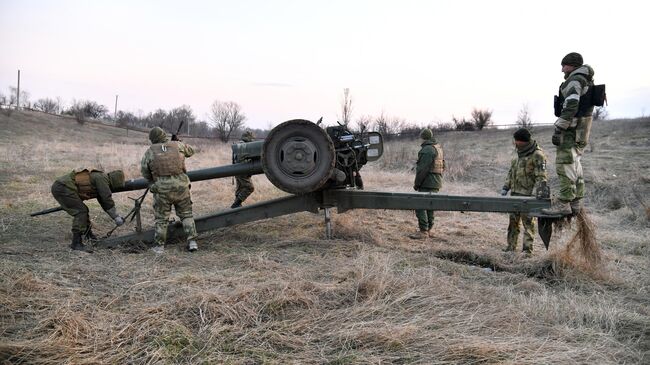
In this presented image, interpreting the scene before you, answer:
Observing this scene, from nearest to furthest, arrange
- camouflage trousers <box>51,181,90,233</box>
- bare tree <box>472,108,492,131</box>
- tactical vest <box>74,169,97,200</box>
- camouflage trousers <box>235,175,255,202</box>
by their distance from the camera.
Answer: camouflage trousers <box>51,181,90,233</box> → tactical vest <box>74,169,97,200</box> → camouflage trousers <box>235,175,255,202</box> → bare tree <box>472,108,492,131</box>

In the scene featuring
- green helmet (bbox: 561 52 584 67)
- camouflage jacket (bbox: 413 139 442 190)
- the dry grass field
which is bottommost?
the dry grass field

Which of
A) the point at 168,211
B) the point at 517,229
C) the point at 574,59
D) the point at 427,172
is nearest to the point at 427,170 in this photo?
the point at 427,172

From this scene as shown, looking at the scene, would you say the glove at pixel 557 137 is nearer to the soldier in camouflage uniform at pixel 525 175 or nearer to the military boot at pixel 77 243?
the soldier in camouflage uniform at pixel 525 175

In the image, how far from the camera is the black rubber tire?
19.1 feet

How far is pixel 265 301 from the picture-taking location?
3.91 m

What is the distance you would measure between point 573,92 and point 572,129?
0.39 meters

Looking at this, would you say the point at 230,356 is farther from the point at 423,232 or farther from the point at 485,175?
the point at 485,175

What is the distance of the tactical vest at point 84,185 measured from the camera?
6496 millimetres

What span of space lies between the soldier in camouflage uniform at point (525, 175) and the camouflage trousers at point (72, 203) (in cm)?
576

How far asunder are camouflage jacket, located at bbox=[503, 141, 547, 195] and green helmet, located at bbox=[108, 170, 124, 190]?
18.0 feet

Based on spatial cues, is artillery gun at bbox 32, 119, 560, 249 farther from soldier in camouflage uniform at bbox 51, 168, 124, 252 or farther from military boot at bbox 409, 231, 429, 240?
military boot at bbox 409, 231, 429, 240

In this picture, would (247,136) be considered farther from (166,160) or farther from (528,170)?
(528,170)

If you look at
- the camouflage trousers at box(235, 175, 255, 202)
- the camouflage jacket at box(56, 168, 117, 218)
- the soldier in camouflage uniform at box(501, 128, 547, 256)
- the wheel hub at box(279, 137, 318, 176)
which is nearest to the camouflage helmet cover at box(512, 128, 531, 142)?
the soldier in camouflage uniform at box(501, 128, 547, 256)

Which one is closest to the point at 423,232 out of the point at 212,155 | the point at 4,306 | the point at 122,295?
the point at 122,295
